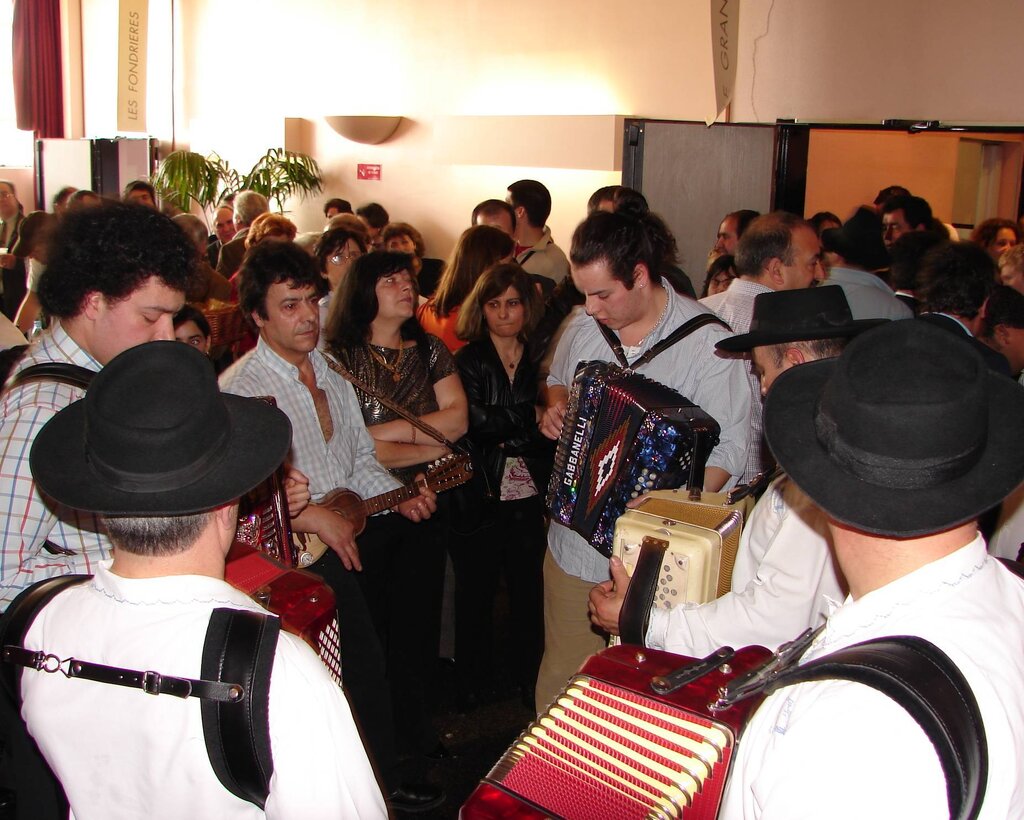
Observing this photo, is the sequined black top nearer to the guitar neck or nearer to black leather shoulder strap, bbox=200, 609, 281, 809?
the guitar neck

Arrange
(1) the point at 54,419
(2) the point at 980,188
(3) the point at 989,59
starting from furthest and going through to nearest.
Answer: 1. (2) the point at 980,188
2. (3) the point at 989,59
3. (1) the point at 54,419

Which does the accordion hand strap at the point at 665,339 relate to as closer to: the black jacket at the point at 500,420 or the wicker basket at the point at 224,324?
the black jacket at the point at 500,420

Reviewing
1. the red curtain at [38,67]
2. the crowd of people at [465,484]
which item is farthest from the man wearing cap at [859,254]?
the red curtain at [38,67]

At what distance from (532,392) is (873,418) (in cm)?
267

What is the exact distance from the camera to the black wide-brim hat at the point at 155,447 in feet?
4.72

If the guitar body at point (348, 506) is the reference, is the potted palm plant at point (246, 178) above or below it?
above

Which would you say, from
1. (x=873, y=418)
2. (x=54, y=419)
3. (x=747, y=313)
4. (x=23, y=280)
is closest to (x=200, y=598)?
(x=54, y=419)

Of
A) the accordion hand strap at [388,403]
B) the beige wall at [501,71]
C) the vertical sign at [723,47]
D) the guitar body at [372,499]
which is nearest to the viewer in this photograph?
the guitar body at [372,499]

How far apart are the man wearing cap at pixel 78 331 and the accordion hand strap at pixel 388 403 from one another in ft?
2.93

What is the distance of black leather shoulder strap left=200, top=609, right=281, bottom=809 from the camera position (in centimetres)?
136

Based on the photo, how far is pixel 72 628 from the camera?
1479 millimetres

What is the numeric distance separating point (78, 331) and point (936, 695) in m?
1.98

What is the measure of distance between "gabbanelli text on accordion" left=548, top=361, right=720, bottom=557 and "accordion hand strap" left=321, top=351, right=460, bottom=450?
65 centimetres

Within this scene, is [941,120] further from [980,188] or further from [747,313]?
[747,313]
